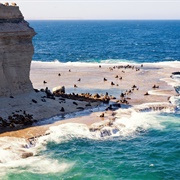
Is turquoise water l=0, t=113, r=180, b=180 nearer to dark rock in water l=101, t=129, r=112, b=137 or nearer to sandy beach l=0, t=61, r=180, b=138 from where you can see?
dark rock in water l=101, t=129, r=112, b=137

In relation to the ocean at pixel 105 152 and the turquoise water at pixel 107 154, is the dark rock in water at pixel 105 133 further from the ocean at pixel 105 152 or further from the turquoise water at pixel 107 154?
the turquoise water at pixel 107 154

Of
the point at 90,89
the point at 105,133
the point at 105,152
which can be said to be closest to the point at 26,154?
the point at 105,152

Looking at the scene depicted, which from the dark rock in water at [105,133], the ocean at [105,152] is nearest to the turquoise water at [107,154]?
the ocean at [105,152]

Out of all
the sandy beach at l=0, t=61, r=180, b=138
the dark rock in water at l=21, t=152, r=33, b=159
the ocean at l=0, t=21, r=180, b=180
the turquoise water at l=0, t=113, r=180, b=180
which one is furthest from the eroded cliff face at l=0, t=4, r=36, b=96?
the dark rock in water at l=21, t=152, r=33, b=159

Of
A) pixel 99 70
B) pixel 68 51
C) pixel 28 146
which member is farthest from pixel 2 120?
pixel 68 51

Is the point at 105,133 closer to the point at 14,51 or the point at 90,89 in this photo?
the point at 14,51
